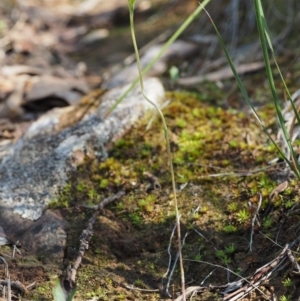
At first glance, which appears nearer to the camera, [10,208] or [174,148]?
[10,208]

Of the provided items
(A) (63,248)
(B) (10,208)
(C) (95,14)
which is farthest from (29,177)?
(C) (95,14)

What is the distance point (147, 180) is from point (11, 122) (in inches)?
56.2

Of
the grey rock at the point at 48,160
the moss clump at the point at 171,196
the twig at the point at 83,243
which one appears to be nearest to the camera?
the twig at the point at 83,243

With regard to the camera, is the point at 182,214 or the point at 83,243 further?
the point at 182,214

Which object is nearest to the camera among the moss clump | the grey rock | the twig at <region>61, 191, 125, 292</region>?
the twig at <region>61, 191, 125, 292</region>

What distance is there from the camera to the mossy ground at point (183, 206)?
197 centimetres

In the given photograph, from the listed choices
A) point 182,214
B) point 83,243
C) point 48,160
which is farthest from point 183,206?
point 48,160

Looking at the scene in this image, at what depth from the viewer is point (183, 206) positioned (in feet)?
7.45

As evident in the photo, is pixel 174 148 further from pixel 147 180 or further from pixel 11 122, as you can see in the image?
pixel 11 122

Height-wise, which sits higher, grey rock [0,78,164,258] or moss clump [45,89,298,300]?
grey rock [0,78,164,258]

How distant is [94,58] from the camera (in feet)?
16.3

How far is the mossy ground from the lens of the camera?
6.46 ft

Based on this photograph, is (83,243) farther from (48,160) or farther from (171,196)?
(48,160)

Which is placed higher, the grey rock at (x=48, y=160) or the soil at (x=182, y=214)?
the grey rock at (x=48, y=160)
